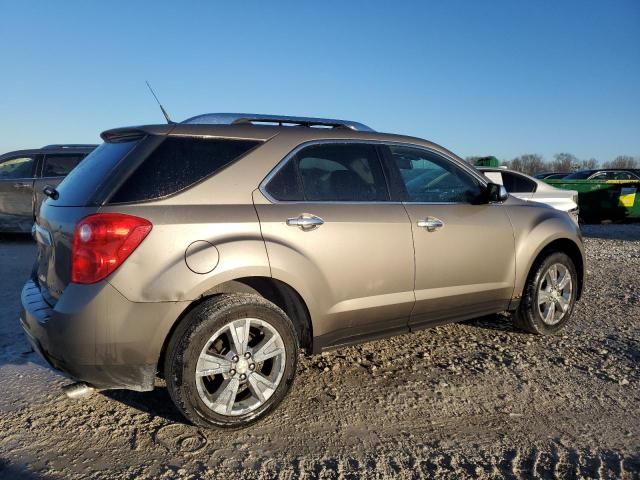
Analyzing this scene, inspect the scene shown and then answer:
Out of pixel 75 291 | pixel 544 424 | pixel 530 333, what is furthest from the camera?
pixel 530 333

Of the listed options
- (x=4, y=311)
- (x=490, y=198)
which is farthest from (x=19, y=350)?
(x=490, y=198)

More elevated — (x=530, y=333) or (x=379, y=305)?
(x=379, y=305)

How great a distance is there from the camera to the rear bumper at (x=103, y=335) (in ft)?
8.70

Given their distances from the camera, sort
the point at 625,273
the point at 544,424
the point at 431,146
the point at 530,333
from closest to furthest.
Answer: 1. the point at 544,424
2. the point at 431,146
3. the point at 530,333
4. the point at 625,273

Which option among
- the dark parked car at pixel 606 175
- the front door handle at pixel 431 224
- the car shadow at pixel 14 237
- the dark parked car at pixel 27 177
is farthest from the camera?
the dark parked car at pixel 606 175

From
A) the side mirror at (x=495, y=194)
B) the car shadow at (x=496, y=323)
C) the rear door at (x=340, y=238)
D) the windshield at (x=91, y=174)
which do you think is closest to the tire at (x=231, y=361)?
the rear door at (x=340, y=238)

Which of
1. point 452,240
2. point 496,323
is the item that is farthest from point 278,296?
point 496,323

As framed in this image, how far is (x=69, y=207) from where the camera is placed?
9.55 ft

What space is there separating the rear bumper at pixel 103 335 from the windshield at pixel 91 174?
0.54m

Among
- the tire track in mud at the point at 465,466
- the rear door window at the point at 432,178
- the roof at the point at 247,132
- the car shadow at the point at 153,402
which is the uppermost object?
the roof at the point at 247,132

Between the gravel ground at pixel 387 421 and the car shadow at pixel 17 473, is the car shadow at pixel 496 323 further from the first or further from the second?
the car shadow at pixel 17 473

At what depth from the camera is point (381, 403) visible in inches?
131

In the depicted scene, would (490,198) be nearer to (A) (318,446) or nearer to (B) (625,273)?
(A) (318,446)

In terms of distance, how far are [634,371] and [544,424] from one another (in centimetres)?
127
